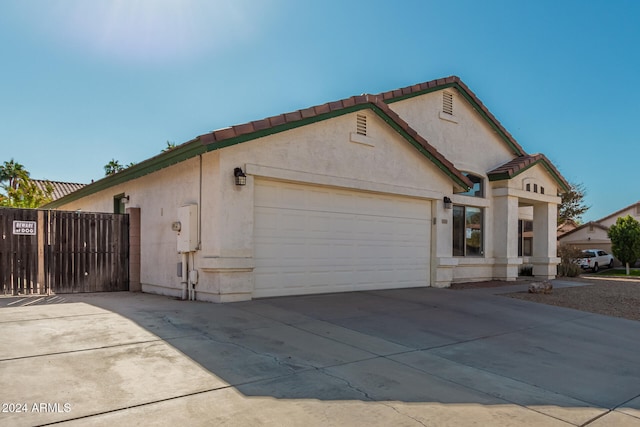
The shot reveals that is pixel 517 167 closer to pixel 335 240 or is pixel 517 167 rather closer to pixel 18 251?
pixel 335 240

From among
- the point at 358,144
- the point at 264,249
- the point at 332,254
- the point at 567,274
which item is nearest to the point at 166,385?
the point at 264,249

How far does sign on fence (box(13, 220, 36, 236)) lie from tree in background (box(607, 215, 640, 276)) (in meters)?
31.8

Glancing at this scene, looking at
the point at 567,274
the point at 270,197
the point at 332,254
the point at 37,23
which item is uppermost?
the point at 37,23

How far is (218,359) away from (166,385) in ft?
3.10

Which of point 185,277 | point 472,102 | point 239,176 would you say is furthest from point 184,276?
point 472,102

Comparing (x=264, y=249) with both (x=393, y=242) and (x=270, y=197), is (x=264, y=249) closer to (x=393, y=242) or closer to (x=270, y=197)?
(x=270, y=197)

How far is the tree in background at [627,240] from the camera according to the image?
28.7 metres

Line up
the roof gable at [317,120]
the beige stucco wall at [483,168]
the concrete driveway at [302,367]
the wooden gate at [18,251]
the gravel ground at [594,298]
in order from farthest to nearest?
the beige stucco wall at [483,168] < the gravel ground at [594,298] < the wooden gate at [18,251] < the roof gable at [317,120] < the concrete driveway at [302,367]

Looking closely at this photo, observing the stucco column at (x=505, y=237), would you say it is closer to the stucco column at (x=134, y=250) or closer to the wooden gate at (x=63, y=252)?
the stucco column at (x=134, y=250)

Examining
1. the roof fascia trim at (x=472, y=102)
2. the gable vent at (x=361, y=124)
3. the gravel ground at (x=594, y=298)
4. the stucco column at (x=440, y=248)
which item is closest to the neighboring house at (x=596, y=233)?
the roof fascia trim at (x=472, y=102)

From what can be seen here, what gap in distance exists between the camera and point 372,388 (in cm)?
481

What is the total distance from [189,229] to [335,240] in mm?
3494

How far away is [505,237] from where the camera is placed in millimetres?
16797

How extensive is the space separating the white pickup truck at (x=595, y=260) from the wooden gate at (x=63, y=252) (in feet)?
103
